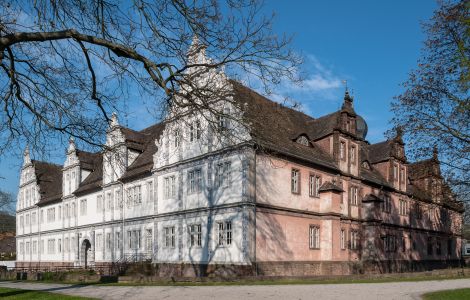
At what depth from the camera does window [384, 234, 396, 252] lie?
130ft

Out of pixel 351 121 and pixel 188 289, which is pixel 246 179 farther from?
pixel 351 121

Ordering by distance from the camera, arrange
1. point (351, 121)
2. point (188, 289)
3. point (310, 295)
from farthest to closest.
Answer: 1. point (351, 121)
2. point (188, 289)
3. point (310, 295)

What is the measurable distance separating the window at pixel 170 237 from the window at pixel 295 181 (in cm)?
876

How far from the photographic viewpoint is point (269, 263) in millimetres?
28438

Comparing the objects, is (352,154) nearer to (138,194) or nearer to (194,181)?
(194,181)

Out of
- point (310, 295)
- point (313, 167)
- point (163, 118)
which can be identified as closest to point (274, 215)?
point (313, 167)

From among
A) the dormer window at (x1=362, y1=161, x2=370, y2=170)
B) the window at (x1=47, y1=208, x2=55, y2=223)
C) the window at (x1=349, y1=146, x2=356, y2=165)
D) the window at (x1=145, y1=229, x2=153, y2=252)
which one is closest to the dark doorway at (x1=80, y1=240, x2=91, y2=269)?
the window at (x1=47, y1=208, x2=55, y2=223)

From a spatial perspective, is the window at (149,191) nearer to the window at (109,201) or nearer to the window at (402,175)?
the window at (109,201)

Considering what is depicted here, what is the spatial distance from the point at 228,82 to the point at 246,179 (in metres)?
16.7

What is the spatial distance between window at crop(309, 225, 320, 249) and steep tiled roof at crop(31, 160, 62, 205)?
103 feet

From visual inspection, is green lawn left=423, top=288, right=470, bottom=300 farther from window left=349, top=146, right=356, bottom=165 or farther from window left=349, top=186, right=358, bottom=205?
window left=349, top=146, right=356, bottom=165

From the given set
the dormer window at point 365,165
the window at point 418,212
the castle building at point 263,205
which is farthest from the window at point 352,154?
the window at point 418,212

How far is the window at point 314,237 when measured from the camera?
1269 inches

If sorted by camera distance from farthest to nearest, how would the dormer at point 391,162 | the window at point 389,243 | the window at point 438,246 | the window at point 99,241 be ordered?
the window at point 438,246, the window at point 99,241, the dormer at point 391,162, the window at point 389,243
